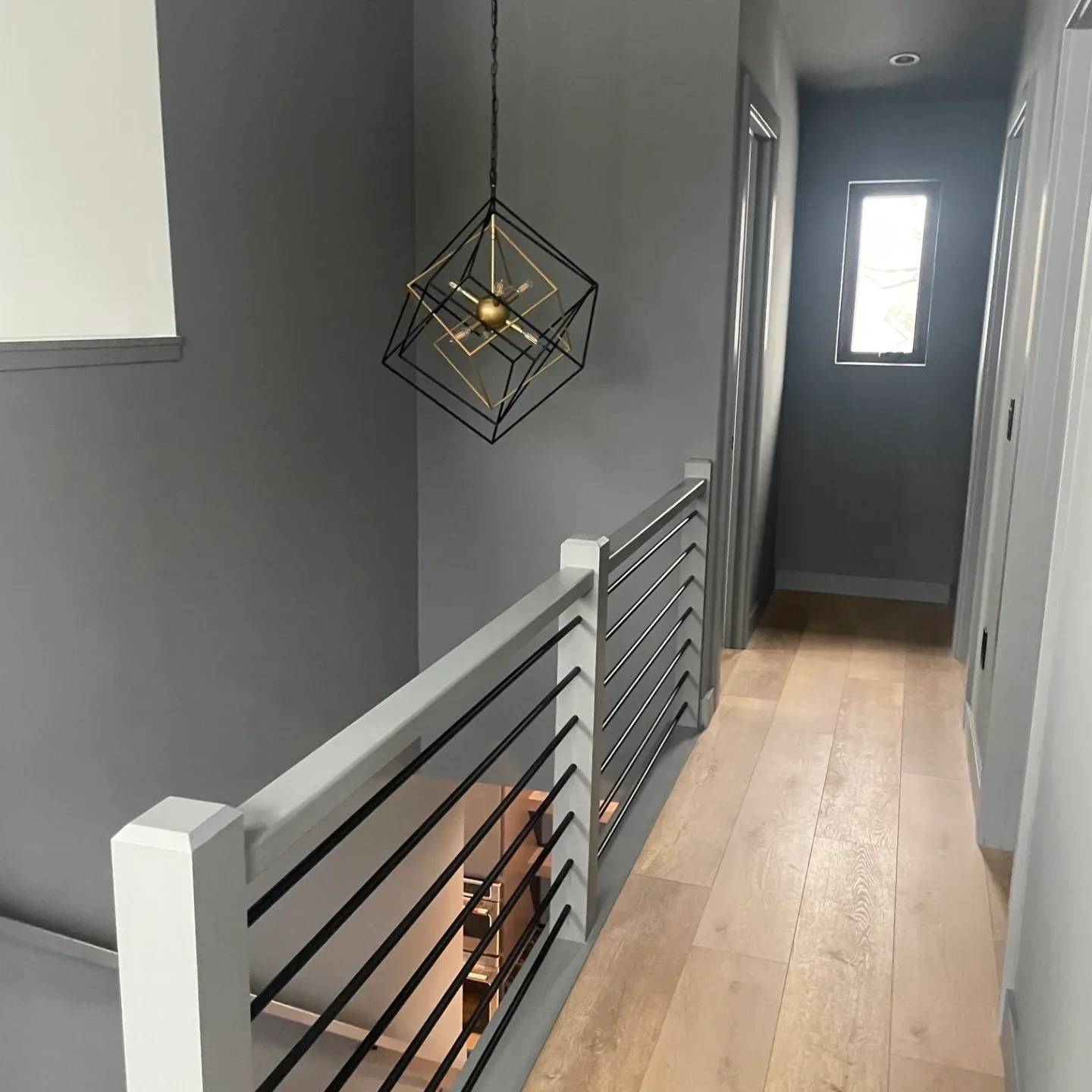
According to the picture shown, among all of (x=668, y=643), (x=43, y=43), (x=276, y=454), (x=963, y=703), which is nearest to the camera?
(x=43, y=43)

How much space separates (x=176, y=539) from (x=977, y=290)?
3.89 meters

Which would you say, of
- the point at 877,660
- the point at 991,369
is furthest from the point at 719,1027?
the point at 991,369

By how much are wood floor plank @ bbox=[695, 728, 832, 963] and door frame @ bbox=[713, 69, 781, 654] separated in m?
0.52

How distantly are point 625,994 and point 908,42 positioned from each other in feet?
11.4

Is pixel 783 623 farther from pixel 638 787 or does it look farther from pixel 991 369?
pixel 638 787

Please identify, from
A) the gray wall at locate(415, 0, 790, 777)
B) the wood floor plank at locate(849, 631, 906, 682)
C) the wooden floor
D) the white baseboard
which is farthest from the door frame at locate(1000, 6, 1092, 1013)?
the white baseboard

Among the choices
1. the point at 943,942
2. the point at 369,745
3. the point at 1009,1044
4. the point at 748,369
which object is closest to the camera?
the point at 369,745

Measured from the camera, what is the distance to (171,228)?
2.37 m

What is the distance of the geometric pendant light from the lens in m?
3.21

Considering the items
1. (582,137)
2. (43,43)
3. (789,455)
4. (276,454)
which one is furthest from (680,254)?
(789,455)

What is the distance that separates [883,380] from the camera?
5074 mm

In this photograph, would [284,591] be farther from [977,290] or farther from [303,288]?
[977,290]

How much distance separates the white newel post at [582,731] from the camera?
212 cm

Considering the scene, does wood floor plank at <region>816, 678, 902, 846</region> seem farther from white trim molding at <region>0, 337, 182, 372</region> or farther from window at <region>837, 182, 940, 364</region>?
white trim molding at <region>0, 337, 182, 372</region>
